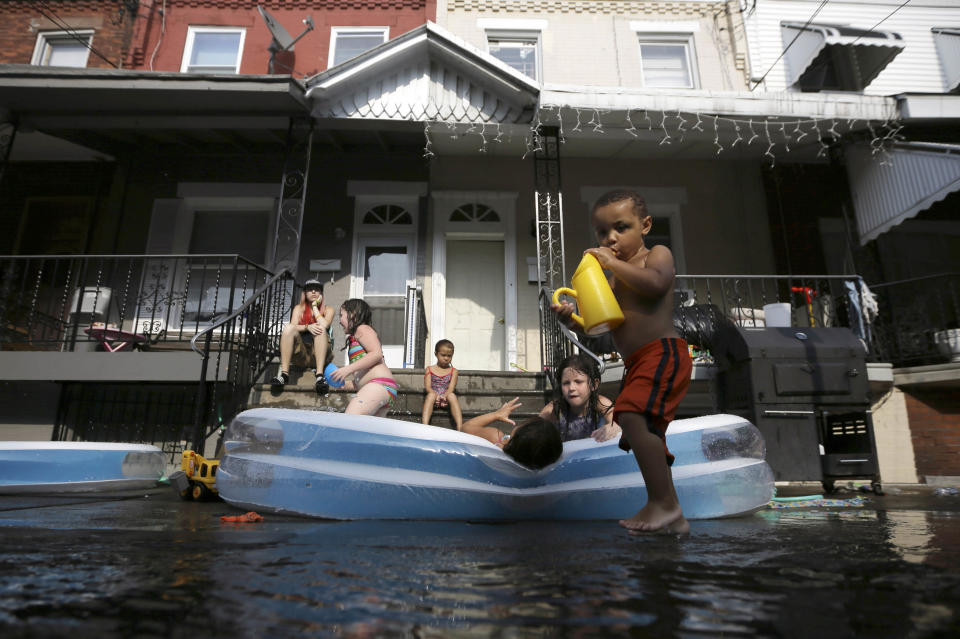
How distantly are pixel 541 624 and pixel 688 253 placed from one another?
863 cm

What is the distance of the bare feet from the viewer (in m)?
1.73

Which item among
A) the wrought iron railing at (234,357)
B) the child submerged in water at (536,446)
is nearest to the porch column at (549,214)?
the wrought iron railing at (234,357)

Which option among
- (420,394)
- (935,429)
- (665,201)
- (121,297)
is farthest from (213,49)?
(935,429)

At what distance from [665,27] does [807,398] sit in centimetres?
764

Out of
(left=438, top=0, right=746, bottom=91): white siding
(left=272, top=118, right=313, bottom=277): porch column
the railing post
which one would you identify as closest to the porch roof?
(left=272, top=118, right=313, bottom=277): porch column

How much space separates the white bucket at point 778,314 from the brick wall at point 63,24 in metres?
11.1

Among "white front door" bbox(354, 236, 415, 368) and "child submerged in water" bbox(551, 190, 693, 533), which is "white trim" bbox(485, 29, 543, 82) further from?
"child submerged in water" bbox(551, 190, 693, 533)

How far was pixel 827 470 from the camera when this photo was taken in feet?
14.0

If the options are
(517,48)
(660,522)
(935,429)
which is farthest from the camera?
(517,48)

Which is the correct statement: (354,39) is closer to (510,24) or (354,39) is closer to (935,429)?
(510,24)

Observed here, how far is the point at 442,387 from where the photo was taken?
18.6ft

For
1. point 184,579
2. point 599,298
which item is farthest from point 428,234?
point 184,579

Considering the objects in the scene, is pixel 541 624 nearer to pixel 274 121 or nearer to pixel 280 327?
pixel 280 327

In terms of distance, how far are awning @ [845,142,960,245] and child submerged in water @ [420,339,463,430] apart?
5.83 metres
